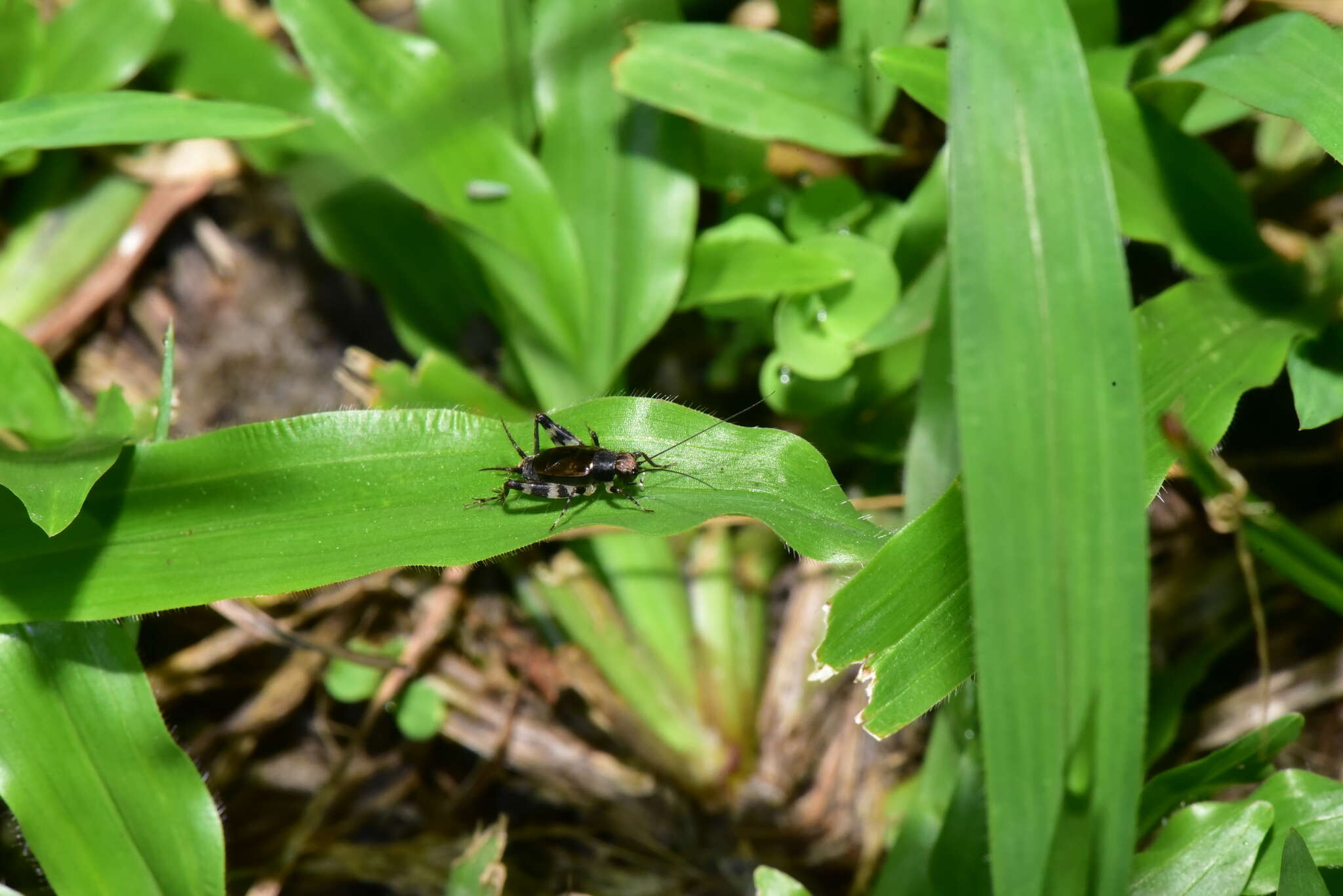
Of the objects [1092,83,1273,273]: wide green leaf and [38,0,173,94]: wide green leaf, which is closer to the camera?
[1092,83,1273,273]: wide green leaf

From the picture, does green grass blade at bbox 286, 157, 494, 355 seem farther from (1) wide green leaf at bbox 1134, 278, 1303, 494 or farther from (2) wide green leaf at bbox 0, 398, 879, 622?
(1) wide green leaf at bbox 1134, 278, 1303, 494

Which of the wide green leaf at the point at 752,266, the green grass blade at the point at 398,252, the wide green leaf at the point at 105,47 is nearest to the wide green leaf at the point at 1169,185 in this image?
the wide green leaf at the point at 752,266

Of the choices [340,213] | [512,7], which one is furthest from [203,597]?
[512,7]

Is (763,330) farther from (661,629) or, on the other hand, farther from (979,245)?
(979,245)

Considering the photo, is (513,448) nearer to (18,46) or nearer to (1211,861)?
(1211,861)

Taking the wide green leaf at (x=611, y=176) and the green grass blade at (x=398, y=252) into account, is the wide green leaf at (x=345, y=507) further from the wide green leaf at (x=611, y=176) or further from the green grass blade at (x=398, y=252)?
the green grass blade at (x=398, y=252)

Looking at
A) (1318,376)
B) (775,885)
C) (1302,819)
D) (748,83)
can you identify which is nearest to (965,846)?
(775,885)

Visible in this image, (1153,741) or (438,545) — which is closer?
(438,545)

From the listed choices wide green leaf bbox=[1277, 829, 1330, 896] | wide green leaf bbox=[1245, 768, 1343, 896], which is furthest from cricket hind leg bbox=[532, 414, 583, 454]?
wide green leaf bbox=[1245, 768, 1343, 896]
